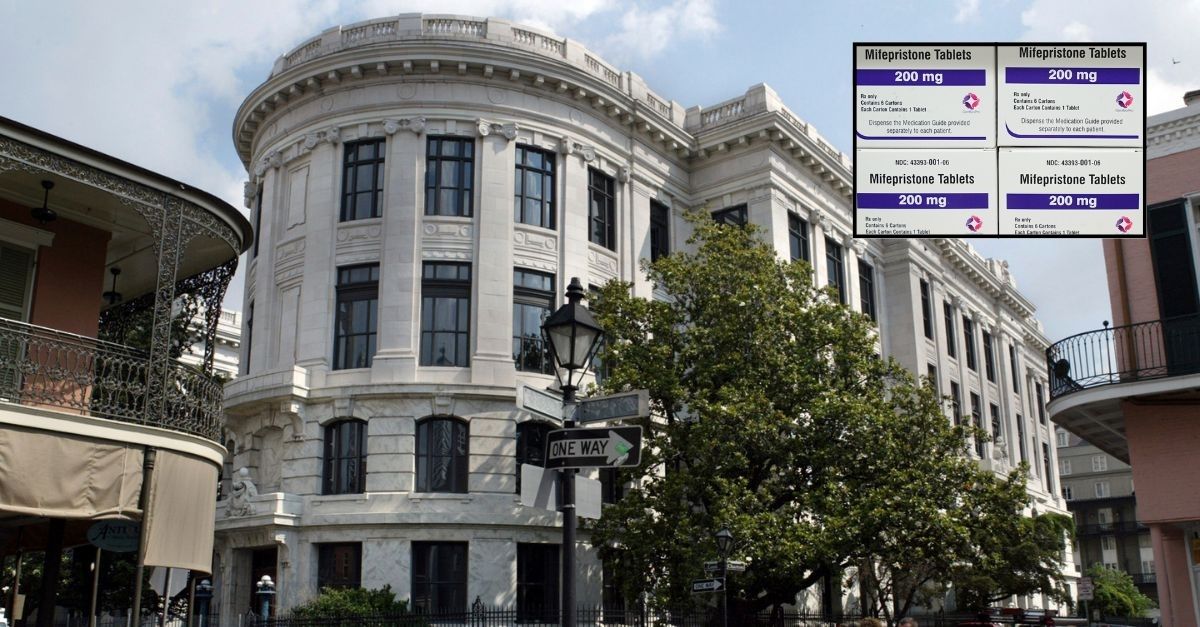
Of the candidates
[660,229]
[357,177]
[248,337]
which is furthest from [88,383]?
[660,229]

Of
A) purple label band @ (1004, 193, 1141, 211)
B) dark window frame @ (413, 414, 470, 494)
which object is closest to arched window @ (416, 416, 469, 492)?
dark window frame @ (413, 414, 470, 494)

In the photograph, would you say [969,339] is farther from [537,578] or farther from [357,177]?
[357,177]

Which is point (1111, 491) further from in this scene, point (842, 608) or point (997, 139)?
point (997, 139)

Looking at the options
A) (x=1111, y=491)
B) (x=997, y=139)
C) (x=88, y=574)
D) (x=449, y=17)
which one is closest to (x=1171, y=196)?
(x=997, y=139)

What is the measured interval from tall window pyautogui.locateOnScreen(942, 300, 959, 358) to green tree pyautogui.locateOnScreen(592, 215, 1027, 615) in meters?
24.2

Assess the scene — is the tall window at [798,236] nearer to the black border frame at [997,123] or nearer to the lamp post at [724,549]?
the lamp post at [724,549]

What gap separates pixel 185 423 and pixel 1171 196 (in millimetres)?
16653

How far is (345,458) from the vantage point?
31031 mm

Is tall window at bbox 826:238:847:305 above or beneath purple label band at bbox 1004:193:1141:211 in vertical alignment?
above

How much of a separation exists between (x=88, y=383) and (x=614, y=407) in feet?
25.4

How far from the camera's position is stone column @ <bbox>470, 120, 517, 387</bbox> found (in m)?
31.3

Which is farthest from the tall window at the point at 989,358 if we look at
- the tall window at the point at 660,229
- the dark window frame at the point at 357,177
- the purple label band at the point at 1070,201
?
the purple label band at the point at 1070,201

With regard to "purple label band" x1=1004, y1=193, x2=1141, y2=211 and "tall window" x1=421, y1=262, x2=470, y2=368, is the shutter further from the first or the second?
"tall window" x1=421, y1=262, x2=470, y2=368

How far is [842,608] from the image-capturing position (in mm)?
38312
